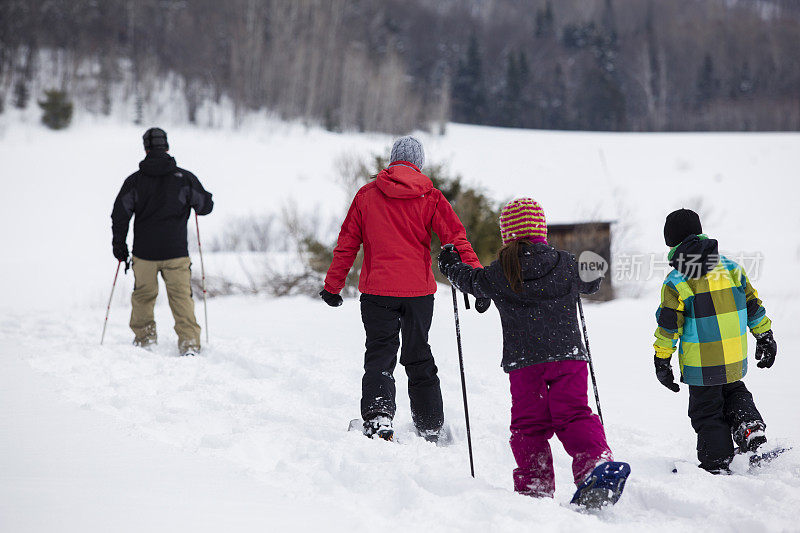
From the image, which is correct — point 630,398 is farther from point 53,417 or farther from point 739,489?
point 53,417

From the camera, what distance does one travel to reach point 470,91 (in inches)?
2287

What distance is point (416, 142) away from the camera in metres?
3.40

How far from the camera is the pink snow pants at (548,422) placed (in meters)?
2.61

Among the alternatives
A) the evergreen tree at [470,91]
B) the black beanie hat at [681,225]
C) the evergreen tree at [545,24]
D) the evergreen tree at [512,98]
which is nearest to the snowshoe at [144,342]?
the black beanie hat at [681,225]

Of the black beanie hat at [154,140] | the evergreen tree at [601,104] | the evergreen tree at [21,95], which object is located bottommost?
the black beanie hat at [154,140]

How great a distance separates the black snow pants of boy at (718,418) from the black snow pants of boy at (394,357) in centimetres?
126

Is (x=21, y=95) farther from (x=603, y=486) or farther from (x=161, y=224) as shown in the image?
(x=603, y=486)

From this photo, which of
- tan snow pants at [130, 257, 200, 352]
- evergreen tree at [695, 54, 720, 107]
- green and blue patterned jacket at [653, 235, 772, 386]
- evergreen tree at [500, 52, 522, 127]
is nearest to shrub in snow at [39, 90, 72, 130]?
tan snow pants at [130, 257, 200, 352]

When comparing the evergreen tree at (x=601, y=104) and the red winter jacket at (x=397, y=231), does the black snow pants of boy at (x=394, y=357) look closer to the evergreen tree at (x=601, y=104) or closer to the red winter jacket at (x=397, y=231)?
the red winter jacket at (x=397, y=231)

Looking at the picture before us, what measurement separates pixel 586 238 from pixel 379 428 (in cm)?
1211

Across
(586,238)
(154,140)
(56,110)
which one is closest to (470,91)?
(56,110)

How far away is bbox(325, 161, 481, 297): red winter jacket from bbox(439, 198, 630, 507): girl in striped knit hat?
48cm

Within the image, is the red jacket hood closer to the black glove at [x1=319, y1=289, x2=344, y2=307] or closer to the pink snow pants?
the black glove at [x1=319, y1=289, x2=344, y2=307]

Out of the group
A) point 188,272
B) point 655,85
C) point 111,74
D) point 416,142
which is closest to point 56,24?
point 111,74
